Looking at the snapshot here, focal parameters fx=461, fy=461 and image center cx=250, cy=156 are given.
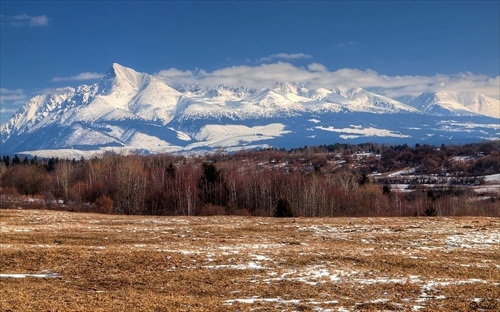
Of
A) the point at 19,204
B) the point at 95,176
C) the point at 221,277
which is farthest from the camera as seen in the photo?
the point at 95,176

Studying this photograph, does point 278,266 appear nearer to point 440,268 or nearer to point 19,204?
point 440,268

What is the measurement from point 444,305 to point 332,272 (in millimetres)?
7052

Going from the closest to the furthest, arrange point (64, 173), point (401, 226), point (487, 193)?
point (401, 226) → point (64, 173) → point (487, 193)

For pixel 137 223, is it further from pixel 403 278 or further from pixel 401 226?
pixel 403 278

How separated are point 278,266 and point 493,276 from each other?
10.8 meters

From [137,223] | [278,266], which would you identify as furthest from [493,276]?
[137,223]

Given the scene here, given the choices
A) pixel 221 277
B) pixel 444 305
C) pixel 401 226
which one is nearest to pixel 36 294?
pixel 221 277

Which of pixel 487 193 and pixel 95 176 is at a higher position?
pixel 95 176

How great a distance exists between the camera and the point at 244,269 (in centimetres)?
2388

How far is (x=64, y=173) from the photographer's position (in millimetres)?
113125

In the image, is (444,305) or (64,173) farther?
(64,173)

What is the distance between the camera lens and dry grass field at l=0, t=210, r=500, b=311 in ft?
56.7

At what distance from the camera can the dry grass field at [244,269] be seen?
56.7 feet

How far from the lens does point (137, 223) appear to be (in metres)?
45.5
